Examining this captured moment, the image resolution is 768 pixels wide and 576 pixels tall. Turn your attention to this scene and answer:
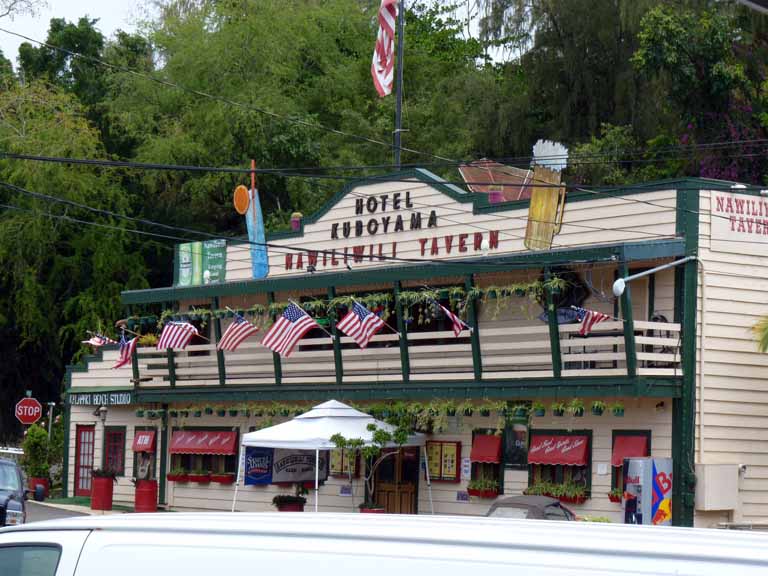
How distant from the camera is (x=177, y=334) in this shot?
2686 cm

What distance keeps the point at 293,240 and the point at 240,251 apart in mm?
1768

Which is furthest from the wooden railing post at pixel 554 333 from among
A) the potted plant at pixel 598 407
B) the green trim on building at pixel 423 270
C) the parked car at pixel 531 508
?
the parked car at pixel 531 508

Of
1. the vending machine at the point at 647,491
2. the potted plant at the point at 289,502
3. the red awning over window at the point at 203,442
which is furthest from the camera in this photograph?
the red awning over window at the point at 203,442

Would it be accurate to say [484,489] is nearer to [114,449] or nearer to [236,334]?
[236,334]

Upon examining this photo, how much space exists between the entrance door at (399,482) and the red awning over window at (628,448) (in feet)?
16.0

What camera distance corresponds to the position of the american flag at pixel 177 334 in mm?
26734

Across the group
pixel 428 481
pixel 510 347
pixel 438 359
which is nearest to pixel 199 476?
pixel 428 481

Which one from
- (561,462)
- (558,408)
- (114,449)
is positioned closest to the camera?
(558,408)

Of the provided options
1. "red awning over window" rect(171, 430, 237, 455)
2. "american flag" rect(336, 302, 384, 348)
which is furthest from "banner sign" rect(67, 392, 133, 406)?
"american flag" rect(336, 302, 384, 348)

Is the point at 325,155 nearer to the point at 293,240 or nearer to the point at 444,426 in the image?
the point at 293,240

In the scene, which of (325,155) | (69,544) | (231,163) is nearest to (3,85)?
(231,163)

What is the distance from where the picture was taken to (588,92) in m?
40.3

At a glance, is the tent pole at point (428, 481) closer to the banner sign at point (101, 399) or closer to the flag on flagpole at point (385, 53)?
the banner sign at point (101, 399)

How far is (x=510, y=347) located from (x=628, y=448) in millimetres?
2757
